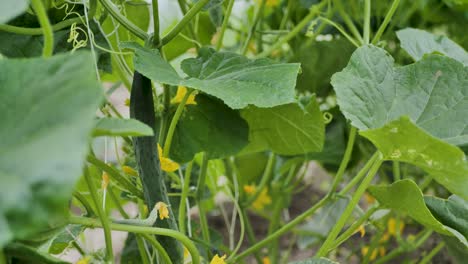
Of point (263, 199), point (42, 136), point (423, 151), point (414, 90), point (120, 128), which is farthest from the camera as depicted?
point (263, 199)

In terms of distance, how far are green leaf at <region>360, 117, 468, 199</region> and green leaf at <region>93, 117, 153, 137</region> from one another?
0.78 ft

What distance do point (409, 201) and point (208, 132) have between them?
0.27m

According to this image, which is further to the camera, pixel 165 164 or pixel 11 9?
pixel 165 164

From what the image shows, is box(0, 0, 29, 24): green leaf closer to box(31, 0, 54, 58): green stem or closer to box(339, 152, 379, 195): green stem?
box(31, 0, 54, 58): green stem

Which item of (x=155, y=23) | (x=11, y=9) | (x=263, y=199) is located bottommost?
(x=263, y=199)

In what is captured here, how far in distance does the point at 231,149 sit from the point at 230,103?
0.27 m

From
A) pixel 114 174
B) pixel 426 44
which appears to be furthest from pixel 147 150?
pixel 426 44

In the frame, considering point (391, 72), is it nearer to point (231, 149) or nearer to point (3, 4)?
point (231, 149)

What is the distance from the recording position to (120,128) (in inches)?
19.7

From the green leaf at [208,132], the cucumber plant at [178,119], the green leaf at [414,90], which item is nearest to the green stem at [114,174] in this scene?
the cucumber plant at [178,119]

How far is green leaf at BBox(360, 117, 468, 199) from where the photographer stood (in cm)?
64

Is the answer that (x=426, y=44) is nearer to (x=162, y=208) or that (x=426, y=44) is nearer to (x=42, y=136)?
(x=162, y=208)

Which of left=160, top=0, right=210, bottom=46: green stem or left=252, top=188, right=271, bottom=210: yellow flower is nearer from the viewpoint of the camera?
left=160, top=0, right=210, bottom=46: green stem

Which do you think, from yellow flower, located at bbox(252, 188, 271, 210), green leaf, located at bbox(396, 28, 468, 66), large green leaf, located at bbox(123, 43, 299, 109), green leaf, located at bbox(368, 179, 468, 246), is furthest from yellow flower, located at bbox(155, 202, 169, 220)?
yellow flower, located at bbox(252, 188, 271, 210)
